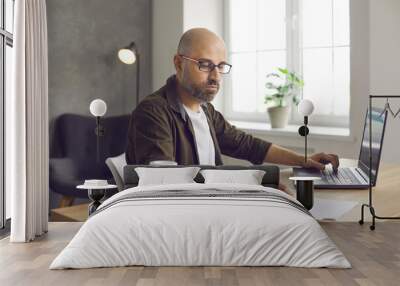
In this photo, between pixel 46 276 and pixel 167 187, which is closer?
pixel 46 276

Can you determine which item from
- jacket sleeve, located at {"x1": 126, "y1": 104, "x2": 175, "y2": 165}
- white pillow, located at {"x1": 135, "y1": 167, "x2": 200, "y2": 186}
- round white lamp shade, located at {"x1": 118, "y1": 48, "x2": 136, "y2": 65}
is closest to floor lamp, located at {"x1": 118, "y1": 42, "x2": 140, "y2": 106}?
round white lamp shade, located at {"x1": 118, "y1": 48, "x2": 136, "y2": 65}

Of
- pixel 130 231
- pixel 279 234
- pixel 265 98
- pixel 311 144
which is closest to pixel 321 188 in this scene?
pixel 311 144

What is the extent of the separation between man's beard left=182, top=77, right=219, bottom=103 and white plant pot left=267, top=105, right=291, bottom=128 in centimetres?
55

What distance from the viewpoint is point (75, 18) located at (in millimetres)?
6398

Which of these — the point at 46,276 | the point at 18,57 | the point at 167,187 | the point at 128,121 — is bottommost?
the point at 46,276

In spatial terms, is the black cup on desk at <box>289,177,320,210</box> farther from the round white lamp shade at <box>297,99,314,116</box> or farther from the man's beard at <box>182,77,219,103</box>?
the man's beard at <box>182,77,219,103</box>

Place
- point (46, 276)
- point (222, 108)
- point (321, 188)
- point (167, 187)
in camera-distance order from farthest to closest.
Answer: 1. point (222, 108)
2. point (321, 188)
3. point (167, 187)
4. point (46, 276)

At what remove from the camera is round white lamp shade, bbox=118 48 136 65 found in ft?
21.2

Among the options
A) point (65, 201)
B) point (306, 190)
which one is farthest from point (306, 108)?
point (65, 201)

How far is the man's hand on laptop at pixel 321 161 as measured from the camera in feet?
20.2

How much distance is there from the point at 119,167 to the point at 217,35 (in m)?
1.38

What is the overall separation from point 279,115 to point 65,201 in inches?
77.1

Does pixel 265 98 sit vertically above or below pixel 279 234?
above

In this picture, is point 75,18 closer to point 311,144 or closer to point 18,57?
point 18,57
